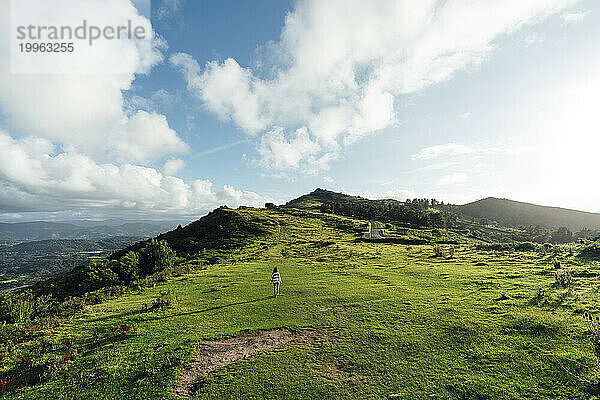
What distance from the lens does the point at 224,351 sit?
14.5m

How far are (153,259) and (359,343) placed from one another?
42752 millimetres

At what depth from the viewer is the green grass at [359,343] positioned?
431 inches

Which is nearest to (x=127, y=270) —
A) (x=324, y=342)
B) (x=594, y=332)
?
(x=324, y=342)

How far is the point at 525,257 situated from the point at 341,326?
4077 centimetres

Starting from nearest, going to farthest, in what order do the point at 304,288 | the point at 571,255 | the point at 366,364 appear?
1. the point at 366,364
2. the point at 304,288
3. the point at 571,255

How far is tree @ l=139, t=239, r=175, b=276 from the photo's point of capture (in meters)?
45.1

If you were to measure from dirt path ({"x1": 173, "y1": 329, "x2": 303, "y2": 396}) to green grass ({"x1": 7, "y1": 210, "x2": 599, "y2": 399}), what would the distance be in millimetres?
552

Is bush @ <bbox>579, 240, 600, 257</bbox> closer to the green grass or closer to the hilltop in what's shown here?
the hilltop

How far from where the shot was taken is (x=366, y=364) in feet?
41.5

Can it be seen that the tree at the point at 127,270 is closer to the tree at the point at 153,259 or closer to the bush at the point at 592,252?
the tree at the point at 153,259

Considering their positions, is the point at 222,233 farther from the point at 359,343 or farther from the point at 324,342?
the point at 359,343

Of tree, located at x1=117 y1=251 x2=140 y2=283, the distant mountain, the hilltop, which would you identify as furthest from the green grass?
the distant mountain

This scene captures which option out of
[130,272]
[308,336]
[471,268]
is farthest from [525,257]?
[130,272]

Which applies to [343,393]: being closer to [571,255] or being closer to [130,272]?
[130,272]
